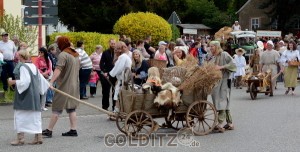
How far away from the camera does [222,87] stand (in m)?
13.4

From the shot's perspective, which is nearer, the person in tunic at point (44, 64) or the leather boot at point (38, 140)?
the leather boot at point (38, 140)

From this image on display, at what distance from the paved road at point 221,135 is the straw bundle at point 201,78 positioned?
981mm

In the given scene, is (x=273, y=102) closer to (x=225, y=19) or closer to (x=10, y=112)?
(x=10, y=112)

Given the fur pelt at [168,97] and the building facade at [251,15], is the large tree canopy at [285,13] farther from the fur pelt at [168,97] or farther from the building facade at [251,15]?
the fur pelt at [168,97]

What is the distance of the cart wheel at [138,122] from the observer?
1204 cm

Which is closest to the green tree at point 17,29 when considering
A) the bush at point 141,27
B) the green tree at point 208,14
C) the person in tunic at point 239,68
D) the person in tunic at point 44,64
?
the person in tunic at point 44,64

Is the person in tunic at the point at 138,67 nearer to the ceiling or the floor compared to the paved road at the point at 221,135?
nearer to the ceiling

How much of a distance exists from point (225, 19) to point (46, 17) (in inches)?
2479

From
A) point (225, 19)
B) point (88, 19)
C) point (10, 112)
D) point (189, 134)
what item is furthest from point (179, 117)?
point (225, 19)

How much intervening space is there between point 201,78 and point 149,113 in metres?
1.21

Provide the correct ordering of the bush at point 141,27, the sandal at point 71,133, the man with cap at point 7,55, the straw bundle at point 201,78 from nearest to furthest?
the straw bundle at point 201,78, the sandal at point 71,133, the man with cap at point 7,55, the bush at point 141,27

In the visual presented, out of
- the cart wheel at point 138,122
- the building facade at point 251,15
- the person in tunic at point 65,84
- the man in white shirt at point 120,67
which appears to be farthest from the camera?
the building facade at point 251,15

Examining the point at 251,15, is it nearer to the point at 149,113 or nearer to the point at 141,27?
the point at 141,27

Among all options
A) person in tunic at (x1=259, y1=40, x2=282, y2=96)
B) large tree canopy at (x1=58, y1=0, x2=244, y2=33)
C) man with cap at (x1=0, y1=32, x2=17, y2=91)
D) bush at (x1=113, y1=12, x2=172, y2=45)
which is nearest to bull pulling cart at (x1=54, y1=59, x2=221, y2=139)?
man with cap at (x1=0, y1=32, x2=17, y2=91)
